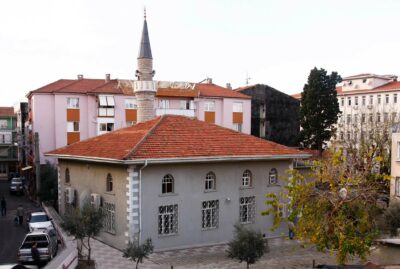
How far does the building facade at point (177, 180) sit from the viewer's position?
22844mm

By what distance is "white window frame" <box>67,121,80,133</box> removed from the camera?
156 ft

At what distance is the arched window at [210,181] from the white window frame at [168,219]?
7.19 feet

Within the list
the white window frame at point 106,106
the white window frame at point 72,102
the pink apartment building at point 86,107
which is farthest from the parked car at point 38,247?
the white window frame at point 72,102

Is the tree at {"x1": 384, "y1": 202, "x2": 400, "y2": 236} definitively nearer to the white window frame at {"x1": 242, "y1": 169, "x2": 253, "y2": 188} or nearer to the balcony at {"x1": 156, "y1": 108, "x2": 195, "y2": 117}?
the white window frame at {"x1": 242, "y1": 169, "x2": 253, "y2": 188}

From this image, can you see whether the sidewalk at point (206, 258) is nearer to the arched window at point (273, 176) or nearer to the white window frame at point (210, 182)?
the white window frame at point (210, 182)

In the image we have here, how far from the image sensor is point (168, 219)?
23609mm

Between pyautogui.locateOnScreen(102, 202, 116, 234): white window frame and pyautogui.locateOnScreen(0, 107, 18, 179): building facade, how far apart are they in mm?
46978

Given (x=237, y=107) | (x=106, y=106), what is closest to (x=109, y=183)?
(x=106, y=106)

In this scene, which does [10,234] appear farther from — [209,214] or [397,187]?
[397,187]

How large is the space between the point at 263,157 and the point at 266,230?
436 centimetres

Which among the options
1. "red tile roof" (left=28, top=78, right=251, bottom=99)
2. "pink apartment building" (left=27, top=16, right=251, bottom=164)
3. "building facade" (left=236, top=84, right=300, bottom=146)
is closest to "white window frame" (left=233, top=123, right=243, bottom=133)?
"red tile roof" (left=28, top=78, right=251, bottom=99)

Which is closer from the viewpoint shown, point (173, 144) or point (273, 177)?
point (173, 144)

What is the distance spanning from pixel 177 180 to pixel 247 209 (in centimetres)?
488

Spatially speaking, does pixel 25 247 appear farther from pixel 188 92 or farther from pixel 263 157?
pixel 188 92
